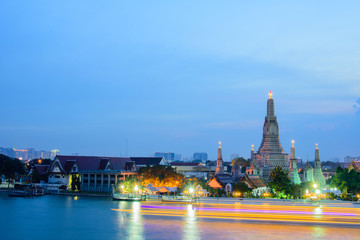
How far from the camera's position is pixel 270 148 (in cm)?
8806

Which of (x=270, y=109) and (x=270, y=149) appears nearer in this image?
(x=270, y=149)

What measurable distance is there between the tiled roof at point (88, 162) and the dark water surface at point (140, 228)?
1609 inches

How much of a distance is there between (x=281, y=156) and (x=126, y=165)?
107ft

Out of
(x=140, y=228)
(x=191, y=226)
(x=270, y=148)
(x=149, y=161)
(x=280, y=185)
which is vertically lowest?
(x=140, y=228)

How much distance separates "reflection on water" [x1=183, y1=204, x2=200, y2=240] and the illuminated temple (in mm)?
40561

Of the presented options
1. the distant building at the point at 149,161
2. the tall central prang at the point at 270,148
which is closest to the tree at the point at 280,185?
the tall central prang at the point at 270,148

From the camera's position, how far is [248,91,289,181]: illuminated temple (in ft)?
285

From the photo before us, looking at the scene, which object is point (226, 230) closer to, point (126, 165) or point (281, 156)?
point (281, 156)

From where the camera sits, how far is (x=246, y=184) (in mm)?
62750

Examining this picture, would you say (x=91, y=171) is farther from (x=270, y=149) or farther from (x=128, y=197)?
(x=270, y=149)

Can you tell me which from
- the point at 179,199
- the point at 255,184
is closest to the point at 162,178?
the point at 179,199

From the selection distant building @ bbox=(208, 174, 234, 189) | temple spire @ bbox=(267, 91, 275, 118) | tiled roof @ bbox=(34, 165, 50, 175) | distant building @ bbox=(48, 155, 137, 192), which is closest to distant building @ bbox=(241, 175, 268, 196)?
distant building @ bbox=(208, 174, 234, 189)

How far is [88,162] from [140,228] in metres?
57.8

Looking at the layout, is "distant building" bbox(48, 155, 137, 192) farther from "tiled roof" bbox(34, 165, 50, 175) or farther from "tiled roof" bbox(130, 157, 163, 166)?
"tiled roof" bbox(130, 157, 163, 166)
